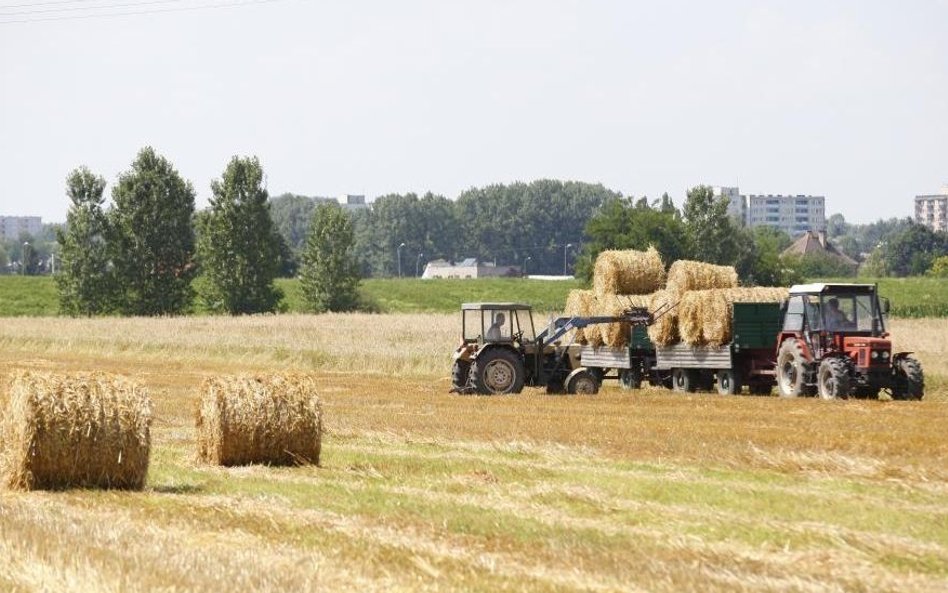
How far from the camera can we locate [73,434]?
1380cm

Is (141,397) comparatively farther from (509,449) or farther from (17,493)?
(509,449)

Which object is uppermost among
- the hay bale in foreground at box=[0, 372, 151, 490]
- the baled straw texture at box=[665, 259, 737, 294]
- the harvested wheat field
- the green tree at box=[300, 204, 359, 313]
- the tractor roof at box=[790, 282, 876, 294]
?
the green tree at box=[300, 204, 359, 313]

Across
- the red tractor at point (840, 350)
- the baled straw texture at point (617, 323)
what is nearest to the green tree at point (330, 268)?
the baled straw texture at point (617, 323)

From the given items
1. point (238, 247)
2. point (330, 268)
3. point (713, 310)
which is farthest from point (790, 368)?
point (330, 268)

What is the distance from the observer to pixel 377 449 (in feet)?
59.7

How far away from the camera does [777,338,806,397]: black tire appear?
89.7 ft

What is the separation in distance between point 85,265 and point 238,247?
8.07m

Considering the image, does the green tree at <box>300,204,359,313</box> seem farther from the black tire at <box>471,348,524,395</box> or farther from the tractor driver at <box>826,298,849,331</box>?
the tractor driver at <box>826,298,849,331</box>

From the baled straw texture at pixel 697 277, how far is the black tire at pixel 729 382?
2.08 m

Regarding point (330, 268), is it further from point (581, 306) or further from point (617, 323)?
point (617, 323)

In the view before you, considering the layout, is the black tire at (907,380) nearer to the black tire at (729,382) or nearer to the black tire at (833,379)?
the black tire at (833,379)

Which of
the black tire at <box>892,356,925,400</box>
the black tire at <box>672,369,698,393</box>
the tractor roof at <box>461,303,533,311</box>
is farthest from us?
the black tire at <box>672,369,698,393</box>

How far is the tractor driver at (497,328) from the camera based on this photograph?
1177 inches

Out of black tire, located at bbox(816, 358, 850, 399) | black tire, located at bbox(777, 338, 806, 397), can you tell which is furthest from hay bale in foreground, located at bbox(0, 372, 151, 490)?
black tire, located at bbox(777, 338, 806, 397)
